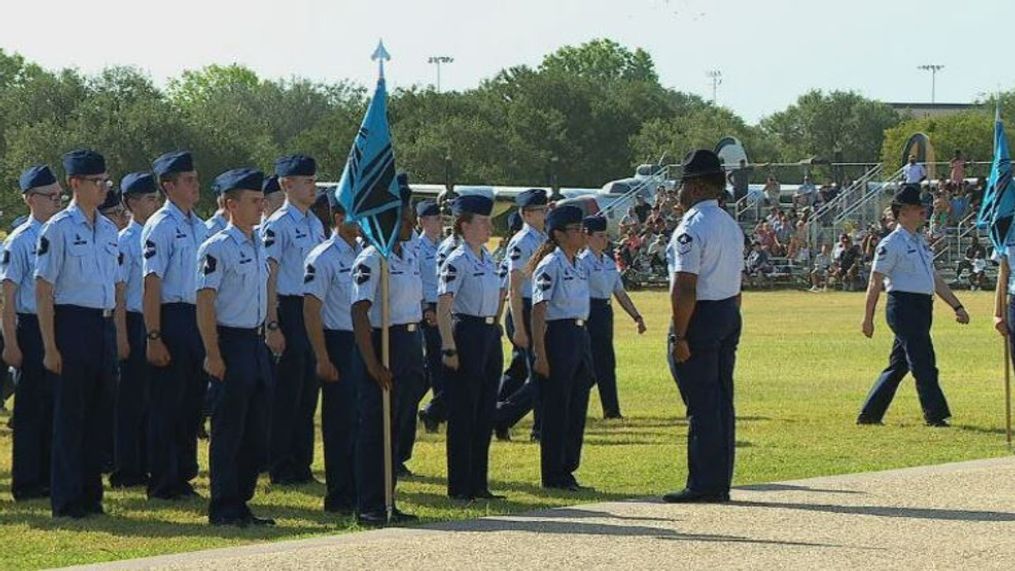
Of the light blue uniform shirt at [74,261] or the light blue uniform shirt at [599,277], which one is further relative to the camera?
the light blue uniform shirt at [599,277]

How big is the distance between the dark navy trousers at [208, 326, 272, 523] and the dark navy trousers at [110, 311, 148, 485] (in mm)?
2138

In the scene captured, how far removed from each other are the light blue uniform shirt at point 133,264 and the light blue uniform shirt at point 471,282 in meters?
2.16

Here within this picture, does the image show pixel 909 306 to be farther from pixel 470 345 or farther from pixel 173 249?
pixel 173 249

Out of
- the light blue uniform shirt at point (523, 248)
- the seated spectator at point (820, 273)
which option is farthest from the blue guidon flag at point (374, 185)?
the seated spectator at point (820, 273)

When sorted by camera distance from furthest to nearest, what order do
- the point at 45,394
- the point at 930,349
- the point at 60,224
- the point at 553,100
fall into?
the point at 553,100
the point at 930,349
the point at 45,394
the point at 60,224

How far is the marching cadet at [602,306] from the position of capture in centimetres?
1873

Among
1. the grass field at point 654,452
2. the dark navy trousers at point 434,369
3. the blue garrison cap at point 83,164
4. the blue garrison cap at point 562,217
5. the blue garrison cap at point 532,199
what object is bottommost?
the grass field at point 654,452

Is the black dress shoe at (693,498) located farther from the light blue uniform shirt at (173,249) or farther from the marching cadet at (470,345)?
the light blue uniform shirt at (173,249)

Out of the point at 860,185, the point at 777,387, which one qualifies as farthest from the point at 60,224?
the point at 860,185

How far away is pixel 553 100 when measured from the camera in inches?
4641

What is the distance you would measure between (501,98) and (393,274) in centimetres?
10732

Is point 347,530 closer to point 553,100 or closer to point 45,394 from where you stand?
point 45,394

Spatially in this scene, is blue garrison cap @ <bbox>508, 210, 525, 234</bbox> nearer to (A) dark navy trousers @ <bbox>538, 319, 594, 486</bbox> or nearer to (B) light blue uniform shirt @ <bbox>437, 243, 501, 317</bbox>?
(A) dark navy trousers @ <bbox>538, 319, 594, 486</bbox>

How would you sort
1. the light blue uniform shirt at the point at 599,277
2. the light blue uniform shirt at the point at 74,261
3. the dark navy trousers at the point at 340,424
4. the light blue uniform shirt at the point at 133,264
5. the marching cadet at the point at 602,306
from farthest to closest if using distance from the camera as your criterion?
the light blue uniform shirt at the point at 599,277
the marching cadet at the point at 602,306
the light blue uniform shirt at the point at 133,264
the dark navy trousers at the point at 340,424
the light blue uniform shirt at the point at 74,261
